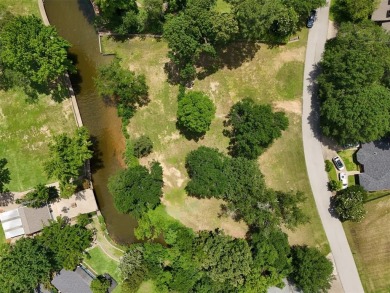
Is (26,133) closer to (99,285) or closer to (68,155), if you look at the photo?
(68,155)

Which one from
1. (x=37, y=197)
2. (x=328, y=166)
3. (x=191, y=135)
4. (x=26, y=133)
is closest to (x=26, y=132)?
(x=26, y=133)

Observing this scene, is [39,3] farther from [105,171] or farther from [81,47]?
[105,171]

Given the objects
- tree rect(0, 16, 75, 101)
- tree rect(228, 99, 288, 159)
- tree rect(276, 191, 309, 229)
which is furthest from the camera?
tree rect(228, 99, 288, 159)

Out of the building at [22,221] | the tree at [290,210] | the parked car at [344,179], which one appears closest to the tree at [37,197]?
the building at [22,221]

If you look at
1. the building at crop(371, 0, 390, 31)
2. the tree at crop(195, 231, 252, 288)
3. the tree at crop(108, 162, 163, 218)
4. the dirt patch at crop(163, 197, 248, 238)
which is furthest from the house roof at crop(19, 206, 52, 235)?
the building at crop(371, 0, 390, 31)

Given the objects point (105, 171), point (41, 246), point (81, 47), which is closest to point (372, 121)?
point (105, 171)

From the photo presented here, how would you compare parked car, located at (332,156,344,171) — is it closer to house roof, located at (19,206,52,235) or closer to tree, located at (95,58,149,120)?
tree, located at (95,58,149,120)
